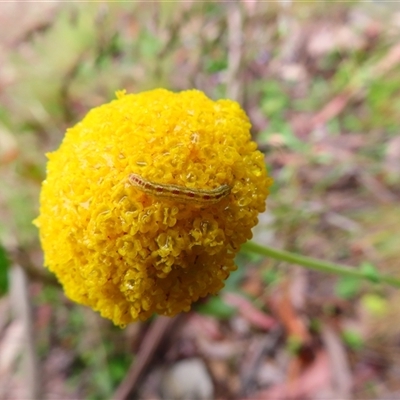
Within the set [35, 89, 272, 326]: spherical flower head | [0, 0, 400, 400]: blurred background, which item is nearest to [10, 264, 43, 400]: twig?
[0, 0, 400, 400]: blurred background

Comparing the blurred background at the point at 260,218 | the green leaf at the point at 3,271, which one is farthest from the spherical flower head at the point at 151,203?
the blurred background at the point at 260,218

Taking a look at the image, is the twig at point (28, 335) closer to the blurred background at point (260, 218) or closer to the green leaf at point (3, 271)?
the blurred background at point (260, 218)

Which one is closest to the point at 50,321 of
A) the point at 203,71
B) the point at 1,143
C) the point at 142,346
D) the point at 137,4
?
the point at 142,346

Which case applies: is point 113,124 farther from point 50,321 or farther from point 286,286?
point 50,321

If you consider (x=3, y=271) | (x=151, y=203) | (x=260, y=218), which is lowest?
(x=260, y=218)

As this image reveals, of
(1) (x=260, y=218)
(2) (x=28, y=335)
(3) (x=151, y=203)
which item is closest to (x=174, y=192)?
(3) (x=151, y=203)

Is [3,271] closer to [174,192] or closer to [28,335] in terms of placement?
[28,335]

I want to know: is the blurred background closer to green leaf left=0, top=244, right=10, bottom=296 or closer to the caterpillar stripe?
green leaf left=0, top=244, right=10, bottom=296
